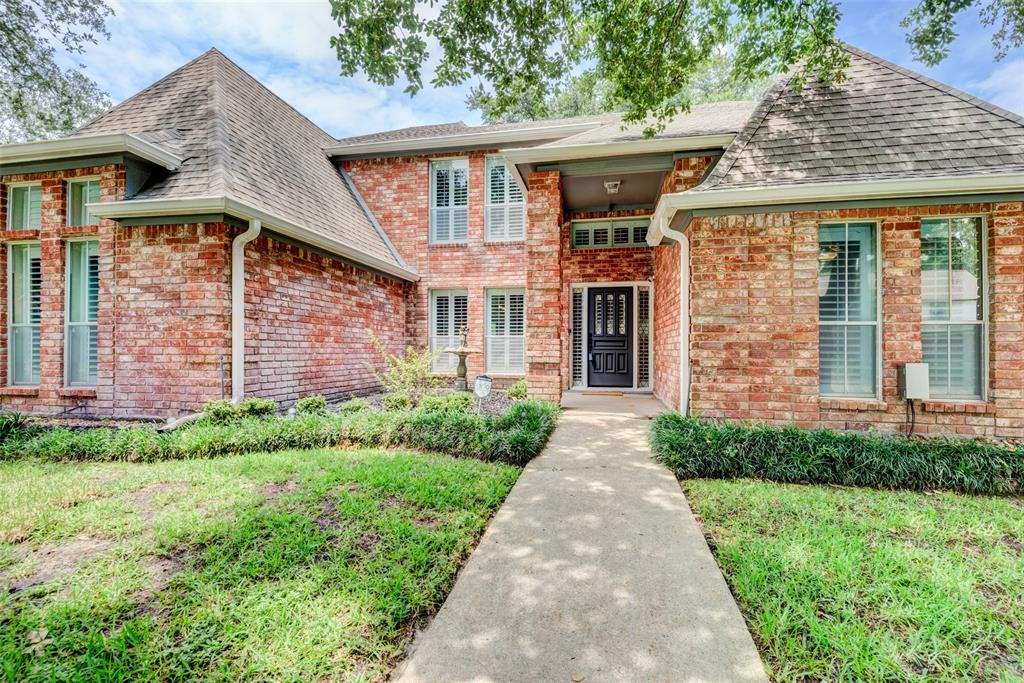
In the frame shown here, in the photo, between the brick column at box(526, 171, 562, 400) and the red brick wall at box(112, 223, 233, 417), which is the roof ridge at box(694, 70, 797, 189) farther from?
the red brick wall at box(112, 223, 233, 417)

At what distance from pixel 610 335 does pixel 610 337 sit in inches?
1.7

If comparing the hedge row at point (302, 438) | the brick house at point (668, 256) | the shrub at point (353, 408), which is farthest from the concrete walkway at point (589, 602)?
the shrub at point (353, 408)

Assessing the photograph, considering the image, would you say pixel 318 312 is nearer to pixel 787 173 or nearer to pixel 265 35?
pixel 265 35

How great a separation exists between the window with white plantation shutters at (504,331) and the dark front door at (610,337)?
164 centimetres

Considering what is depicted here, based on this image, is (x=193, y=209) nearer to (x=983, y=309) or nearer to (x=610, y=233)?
(x=610, y=233)

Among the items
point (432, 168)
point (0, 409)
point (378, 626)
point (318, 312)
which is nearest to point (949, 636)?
point (378, 626)

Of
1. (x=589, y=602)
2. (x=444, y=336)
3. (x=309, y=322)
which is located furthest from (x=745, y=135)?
(x=444, y=336)

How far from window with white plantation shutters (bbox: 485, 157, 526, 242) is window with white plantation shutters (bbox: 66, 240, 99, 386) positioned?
675cm

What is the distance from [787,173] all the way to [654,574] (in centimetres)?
474

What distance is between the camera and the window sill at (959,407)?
4.50 m

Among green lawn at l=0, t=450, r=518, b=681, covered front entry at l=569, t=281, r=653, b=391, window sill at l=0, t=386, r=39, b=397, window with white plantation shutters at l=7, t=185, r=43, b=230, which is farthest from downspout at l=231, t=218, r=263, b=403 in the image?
covered front entry at l=569, t=281, r=653, b=391

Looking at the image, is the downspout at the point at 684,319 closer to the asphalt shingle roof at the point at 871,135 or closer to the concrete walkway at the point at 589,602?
the asphalt shingle roof at the point at 871,135

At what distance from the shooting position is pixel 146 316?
5504 millimetres

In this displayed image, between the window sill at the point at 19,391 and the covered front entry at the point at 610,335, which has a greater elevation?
the covered front entry at the point at 610,335
